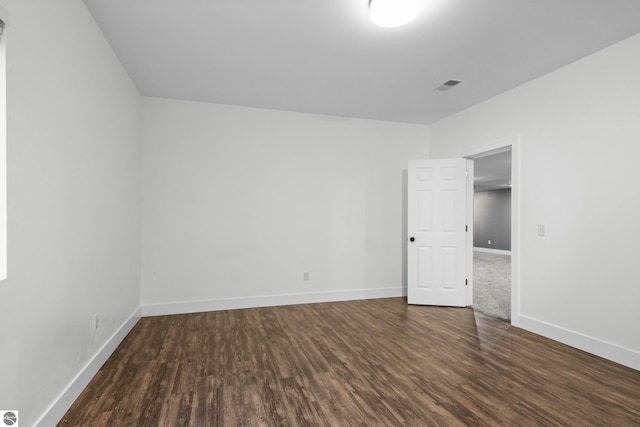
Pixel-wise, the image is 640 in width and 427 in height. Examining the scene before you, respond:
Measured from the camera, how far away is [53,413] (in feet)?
5.81

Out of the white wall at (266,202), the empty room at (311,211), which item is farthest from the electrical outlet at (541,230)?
the white wall at (266,202)

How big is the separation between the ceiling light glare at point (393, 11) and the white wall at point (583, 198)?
199 cm

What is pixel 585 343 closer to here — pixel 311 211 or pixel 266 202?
pixel 311 211

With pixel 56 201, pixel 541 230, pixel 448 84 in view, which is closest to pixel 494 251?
pixel 541 230

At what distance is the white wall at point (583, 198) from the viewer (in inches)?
104

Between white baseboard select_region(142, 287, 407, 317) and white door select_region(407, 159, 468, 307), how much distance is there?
539 mm

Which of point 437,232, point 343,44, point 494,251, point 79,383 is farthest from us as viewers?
point 494,251

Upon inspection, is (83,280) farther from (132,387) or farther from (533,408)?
(533,408)

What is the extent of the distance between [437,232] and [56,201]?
13.7ft

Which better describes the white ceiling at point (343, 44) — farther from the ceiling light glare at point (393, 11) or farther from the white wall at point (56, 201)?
the white wall at point (56, 201)

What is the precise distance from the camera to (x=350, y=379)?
234cm

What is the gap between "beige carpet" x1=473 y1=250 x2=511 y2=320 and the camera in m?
4.21

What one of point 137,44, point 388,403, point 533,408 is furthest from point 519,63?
point 137,44

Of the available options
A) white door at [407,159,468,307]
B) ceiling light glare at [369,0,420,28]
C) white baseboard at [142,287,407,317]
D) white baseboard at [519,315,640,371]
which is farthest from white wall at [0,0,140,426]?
white baseboard at [519,315,640,371]
